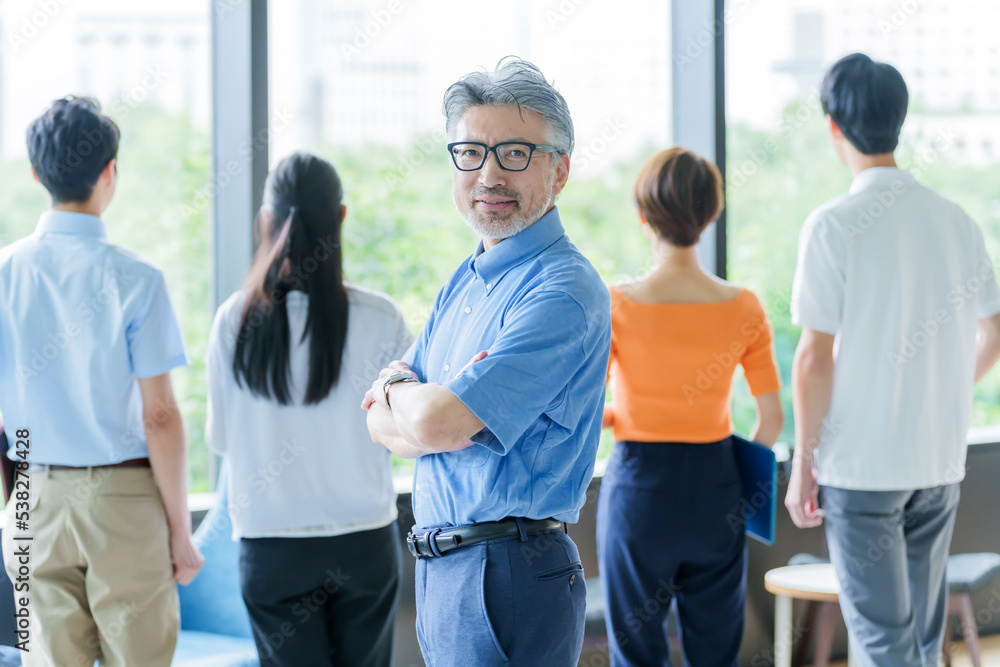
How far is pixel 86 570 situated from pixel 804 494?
1.67 meters

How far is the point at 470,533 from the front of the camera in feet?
4.51

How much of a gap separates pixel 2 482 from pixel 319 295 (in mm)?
806

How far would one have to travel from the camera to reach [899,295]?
6.84ft

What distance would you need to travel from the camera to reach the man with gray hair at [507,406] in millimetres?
1298

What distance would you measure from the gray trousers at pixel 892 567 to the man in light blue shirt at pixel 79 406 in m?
1.58

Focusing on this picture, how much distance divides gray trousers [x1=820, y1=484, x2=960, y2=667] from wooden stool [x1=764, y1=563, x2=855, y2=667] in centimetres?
57
